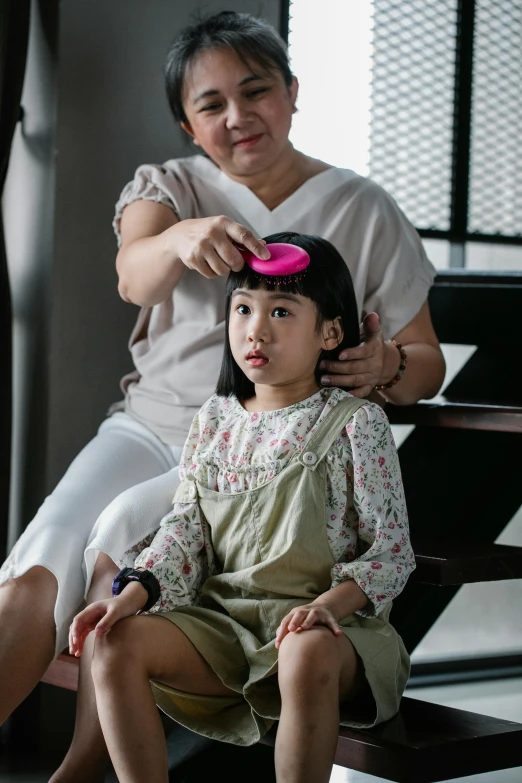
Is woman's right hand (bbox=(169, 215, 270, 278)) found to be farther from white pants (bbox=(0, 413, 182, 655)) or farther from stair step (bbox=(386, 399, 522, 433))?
stair step (bbox=(386, 399, 522, 433))

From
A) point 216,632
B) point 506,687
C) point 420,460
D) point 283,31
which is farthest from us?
point 506,687

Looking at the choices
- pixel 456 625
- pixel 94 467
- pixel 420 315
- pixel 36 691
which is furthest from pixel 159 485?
pixel 456 625

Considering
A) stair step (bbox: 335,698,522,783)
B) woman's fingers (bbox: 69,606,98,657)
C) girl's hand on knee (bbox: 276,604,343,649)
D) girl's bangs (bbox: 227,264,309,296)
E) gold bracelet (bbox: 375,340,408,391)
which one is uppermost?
girl's bangs (bbox: 227,264,309,296)

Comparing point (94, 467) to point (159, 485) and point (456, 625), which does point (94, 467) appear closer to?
point (159, 485)

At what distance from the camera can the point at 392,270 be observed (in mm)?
2035

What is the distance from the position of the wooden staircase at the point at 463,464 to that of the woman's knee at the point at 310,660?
254mm

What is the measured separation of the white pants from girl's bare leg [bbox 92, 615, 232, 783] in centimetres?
26

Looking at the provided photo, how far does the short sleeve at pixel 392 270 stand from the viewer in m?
2.03

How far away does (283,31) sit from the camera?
2.61 meters

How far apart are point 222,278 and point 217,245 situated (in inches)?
17.1

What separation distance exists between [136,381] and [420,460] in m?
0.62

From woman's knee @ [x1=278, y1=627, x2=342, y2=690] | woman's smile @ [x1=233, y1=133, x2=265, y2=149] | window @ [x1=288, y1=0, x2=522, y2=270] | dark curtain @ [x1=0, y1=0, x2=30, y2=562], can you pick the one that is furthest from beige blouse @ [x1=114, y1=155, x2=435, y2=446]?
window @ [x1=288, y1=0, x2=522, y2=270]

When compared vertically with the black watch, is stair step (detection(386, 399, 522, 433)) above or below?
above

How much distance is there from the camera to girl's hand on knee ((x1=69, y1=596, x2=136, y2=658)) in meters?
1.42
